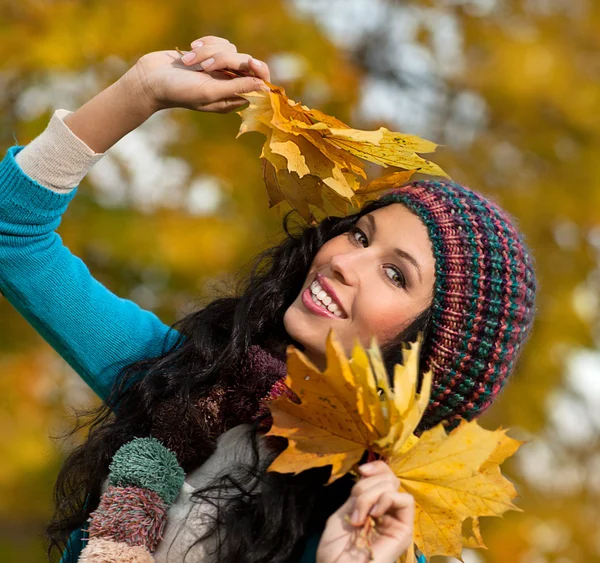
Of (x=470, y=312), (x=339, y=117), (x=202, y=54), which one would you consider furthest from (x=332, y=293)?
(x=339, y=117)

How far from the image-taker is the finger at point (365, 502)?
4.51 feet

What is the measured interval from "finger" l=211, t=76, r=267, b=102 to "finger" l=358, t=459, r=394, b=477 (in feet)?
2.49

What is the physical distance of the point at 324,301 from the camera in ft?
5.88

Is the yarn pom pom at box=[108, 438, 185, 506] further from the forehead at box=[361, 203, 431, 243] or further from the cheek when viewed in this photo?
the forehead at box=[361, 203, 431, 243]

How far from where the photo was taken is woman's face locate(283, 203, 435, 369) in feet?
5.82

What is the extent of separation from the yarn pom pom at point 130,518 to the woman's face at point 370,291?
1.33 ft

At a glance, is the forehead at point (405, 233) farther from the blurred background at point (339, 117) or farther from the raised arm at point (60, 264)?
the blurred background at point (339, 117)

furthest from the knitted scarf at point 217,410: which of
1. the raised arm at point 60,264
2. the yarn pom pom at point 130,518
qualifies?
the raised arm at point 60,264

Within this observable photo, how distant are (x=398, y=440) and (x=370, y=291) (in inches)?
16.9

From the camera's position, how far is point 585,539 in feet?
15.4

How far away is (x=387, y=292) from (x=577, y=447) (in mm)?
3766

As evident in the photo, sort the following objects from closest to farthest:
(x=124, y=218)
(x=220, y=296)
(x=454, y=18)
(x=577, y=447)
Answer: (x=220, y=296) < (x=124, y=218) < (x=454, y=18) < (x=577, y=447)

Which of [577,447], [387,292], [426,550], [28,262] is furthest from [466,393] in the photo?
[577,447]

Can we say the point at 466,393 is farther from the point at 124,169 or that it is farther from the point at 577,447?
the point at 577,447
